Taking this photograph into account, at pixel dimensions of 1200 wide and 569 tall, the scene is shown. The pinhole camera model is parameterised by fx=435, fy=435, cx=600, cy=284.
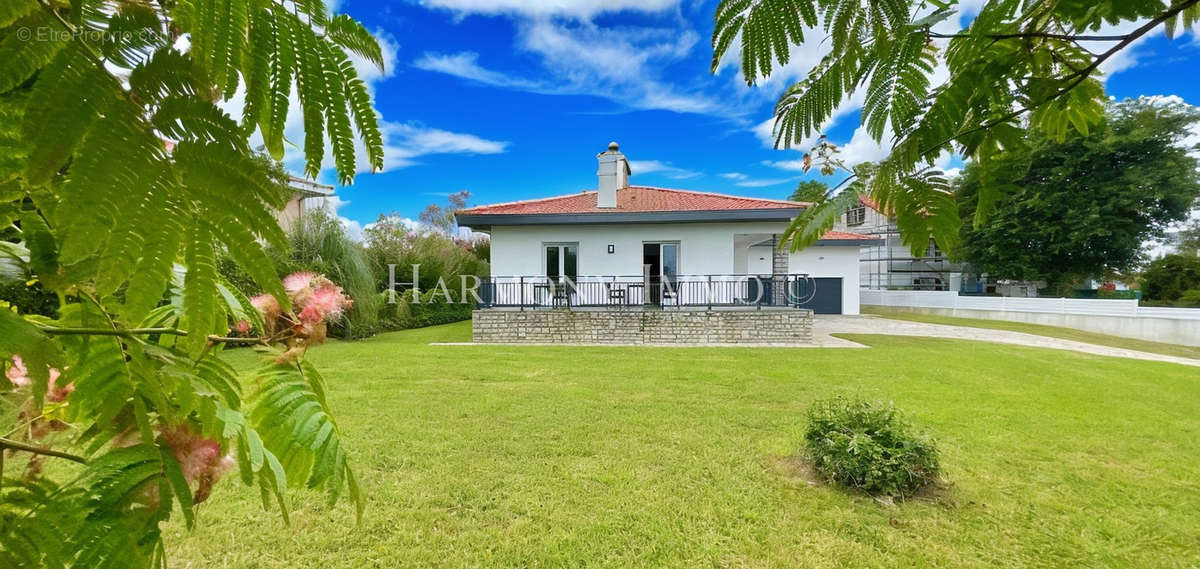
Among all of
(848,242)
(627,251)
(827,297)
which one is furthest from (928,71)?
(827,297)

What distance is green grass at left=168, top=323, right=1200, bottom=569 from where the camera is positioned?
248cm

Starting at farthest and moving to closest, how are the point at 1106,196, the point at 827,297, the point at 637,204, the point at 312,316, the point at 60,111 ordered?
1. the point at 1106,196
2. the point at 827,297
3. the point at 637,204
4. the point at 312,316
5. the point at 60,111

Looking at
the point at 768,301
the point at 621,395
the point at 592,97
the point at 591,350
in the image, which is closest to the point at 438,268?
the point at 592,97

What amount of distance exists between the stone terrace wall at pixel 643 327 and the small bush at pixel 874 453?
7.94m

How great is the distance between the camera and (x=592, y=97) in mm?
14594

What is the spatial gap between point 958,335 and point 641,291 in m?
9.95

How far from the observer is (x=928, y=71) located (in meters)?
1.27

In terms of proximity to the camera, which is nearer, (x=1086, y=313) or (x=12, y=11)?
(x=12, y=11)

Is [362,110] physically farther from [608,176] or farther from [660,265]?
[608,176]

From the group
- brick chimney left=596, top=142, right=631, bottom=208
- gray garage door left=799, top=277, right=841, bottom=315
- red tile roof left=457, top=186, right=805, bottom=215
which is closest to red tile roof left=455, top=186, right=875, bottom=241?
red tile roof left=457, top=186, right=805, bottom=215

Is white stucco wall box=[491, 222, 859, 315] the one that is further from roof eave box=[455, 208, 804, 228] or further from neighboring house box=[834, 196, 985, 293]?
neighboring house box=[834, 196, 985, 293]

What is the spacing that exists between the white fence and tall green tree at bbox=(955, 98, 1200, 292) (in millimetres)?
4065

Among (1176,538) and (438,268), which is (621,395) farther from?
(438,268)

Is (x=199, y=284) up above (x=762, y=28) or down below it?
below
